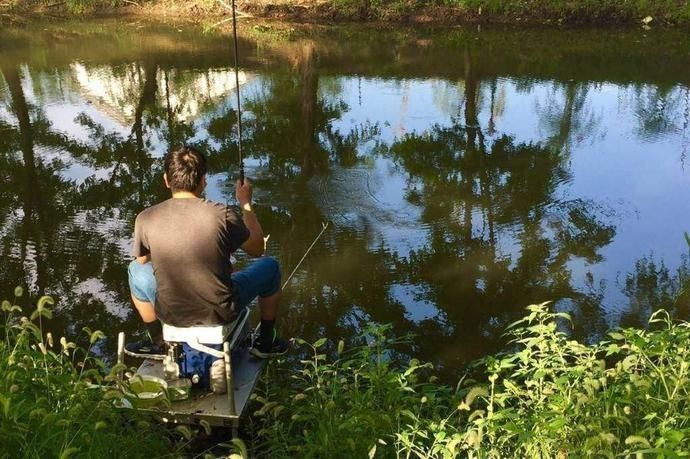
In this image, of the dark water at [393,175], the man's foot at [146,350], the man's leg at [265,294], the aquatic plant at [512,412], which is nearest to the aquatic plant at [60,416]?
the man's foot at [146,350]

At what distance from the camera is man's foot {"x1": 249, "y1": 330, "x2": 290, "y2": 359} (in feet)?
12.3

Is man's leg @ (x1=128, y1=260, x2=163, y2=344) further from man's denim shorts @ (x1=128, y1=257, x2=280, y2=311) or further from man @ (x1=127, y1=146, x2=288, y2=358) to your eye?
man @ (x1=127, y1=146, x2=288, y2=358)

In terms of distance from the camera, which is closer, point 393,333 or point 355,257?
point 393,333

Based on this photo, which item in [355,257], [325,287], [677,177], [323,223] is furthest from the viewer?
[677,177]

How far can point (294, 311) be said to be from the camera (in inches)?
196

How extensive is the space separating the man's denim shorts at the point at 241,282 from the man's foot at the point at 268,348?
0.26 meters

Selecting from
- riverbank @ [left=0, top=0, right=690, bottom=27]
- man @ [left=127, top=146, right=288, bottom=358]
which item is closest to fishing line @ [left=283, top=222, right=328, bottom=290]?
man @ [left=127, top=146, right=288, bottom=358]

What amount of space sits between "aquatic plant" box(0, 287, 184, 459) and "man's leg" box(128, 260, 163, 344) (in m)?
0.58

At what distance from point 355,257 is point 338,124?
12.8ft

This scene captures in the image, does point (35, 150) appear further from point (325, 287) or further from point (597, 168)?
point (597, 168)

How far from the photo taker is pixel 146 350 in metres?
3.69

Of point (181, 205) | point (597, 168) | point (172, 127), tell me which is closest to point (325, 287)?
point (181, 205)

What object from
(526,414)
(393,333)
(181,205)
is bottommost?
(393,333)

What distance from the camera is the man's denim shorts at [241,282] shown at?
11.9ft
